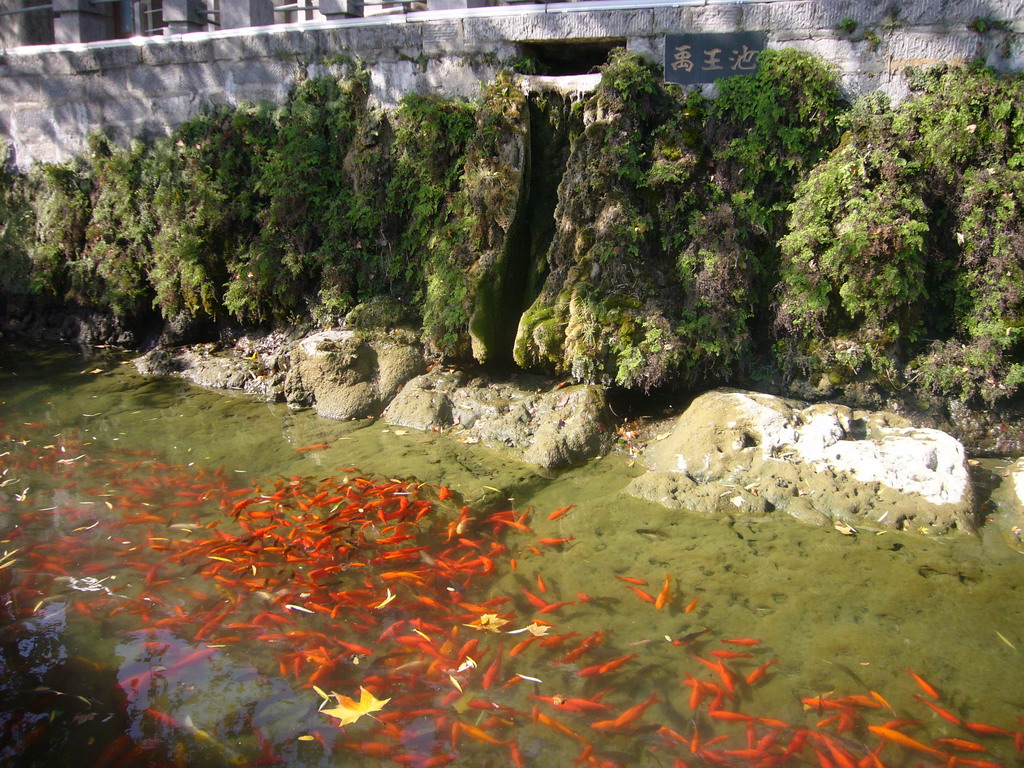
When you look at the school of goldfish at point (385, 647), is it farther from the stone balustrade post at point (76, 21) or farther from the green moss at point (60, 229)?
A: the stone balustrade post at point (76, 21)

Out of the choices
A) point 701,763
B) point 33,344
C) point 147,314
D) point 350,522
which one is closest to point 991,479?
point 701,763

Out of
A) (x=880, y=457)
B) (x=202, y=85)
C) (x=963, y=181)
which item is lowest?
(x=880, y=457)

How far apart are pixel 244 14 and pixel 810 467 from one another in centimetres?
933

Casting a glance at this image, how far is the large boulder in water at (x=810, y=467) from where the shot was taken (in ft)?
18.0

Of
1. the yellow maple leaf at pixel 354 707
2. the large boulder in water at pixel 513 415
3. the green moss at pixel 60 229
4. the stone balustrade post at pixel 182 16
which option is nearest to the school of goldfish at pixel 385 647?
the yellow maple leaf at pixel 354 707

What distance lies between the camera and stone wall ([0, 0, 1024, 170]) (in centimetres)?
682

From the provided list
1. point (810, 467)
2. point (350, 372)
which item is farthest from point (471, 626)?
point (350, 372)

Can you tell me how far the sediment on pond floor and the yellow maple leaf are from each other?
3.98 meters

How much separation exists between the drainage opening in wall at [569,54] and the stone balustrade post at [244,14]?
13.7 ft

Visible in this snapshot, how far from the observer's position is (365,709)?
144 inches

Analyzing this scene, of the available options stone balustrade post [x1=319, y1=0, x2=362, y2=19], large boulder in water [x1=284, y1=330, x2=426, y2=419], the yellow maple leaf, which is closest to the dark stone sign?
large boulder in water [x1=284, y1=330, x2=426, y2=419]

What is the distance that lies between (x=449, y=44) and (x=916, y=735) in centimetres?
799

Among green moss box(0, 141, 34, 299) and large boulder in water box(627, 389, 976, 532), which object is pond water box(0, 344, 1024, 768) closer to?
large boulder in water box(627, 389, 976, 532)

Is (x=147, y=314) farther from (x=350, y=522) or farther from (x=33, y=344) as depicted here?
(x=350, y=522)
